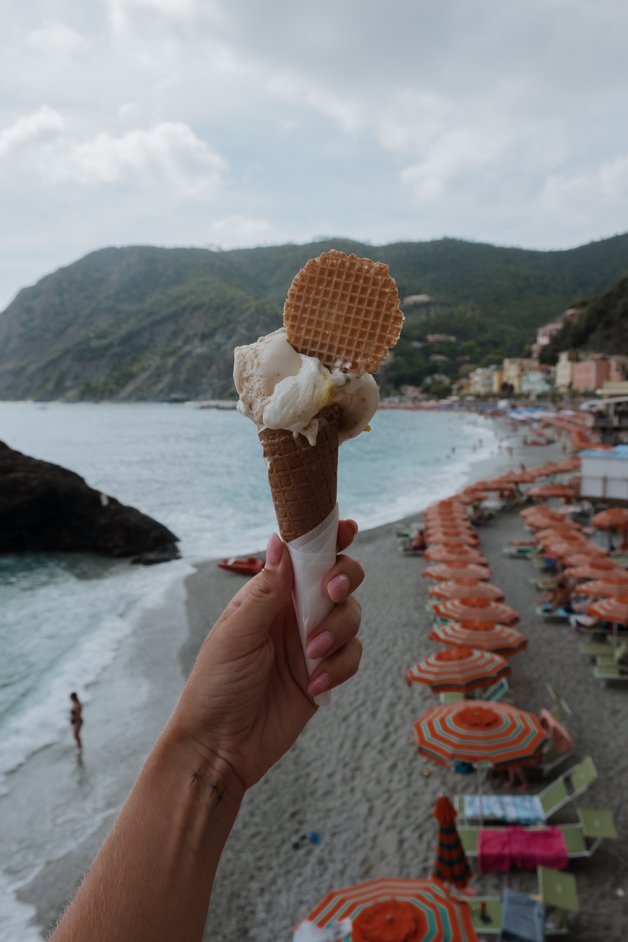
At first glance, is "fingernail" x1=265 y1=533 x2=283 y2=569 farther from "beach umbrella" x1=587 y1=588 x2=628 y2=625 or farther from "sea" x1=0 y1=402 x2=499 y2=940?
"beach umbrella" x1=587 y1=588 x2=628 y2=625

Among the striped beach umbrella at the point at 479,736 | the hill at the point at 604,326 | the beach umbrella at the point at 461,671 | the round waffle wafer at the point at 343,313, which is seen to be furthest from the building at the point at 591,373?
the round waffle wafer at the point at 343,313

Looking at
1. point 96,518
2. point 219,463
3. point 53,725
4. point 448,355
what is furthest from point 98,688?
point 448,355

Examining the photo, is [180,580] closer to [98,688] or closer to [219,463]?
[98,688]

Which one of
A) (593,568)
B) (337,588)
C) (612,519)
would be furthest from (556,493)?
(337,588)

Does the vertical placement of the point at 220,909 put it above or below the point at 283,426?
below

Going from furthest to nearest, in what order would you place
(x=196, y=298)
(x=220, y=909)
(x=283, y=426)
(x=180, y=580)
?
(x=196, y=298) < (x=180, y=580) < (x=220, y=909) < (x=283, y=426)

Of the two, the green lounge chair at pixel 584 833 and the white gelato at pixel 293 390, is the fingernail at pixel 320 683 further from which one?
the green lounge chair at pixel 584 833

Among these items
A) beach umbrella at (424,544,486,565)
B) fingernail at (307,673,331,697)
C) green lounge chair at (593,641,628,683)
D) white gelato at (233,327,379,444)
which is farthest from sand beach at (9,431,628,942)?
white gelato at (233,327,379,444)
